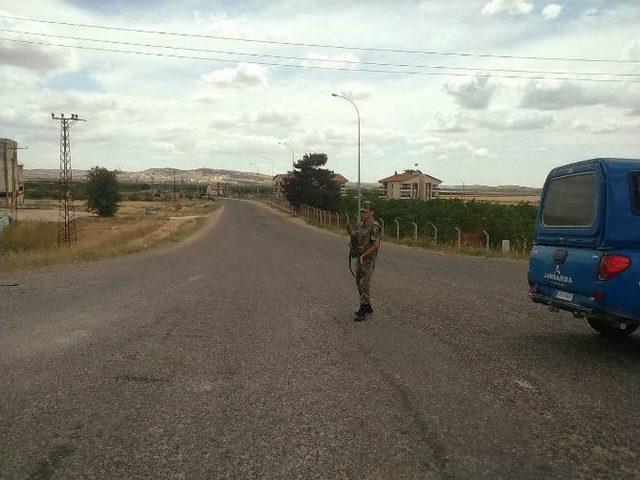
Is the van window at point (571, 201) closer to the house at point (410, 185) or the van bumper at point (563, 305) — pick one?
the van bumper at point (563, 305)

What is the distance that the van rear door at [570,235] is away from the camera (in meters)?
6.37

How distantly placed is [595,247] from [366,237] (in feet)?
11.3

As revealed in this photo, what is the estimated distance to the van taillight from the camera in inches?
235

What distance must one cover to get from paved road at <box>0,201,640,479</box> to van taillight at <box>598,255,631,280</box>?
3.34 feet

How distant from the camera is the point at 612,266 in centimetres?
603

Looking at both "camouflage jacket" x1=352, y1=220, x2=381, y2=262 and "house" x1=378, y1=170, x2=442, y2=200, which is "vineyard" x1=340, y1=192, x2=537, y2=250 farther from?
"house" x1=378, y1=170, x2=442, y2=200

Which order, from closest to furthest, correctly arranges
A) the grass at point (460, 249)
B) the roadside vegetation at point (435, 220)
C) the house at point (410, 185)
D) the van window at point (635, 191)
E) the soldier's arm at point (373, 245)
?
the van window at point (635, 191), the soldier's arm at point (373, 245), the grass at point (460, 249), the roadside vegetation at point (435, 220), the house at point (410, 185)

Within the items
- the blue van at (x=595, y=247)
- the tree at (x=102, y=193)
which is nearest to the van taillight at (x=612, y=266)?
the blue van at (x=595, y=247)

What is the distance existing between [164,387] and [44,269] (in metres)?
13.6

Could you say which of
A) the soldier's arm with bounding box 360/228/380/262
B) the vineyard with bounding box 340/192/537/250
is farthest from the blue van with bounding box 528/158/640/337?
the vineyard with bounding box 340/192/537/250

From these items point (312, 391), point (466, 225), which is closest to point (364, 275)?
point (312, 391)

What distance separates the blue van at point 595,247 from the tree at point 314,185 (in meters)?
54.1

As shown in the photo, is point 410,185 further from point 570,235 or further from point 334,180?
point 570,235

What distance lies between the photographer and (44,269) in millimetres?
17328
